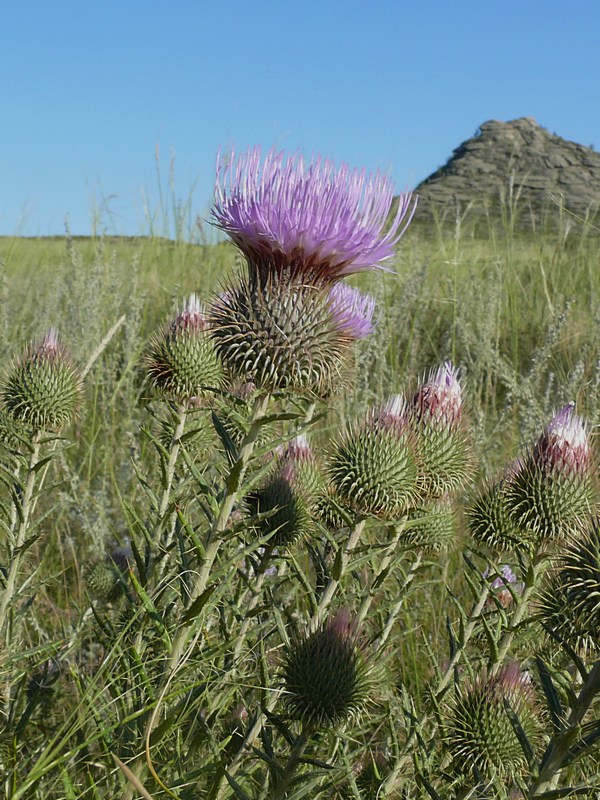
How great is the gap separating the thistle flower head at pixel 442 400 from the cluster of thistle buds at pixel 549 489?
301 mm

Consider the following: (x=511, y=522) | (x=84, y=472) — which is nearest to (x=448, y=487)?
(x=511, y=522)

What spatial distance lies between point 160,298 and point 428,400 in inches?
225

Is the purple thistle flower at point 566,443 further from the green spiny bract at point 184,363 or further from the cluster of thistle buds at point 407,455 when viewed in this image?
the green spiny bract at point 184,363

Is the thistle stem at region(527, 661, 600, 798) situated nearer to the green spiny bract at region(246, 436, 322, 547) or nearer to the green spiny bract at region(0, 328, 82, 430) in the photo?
the green spiny bract at region(246, 436, 322, 547)

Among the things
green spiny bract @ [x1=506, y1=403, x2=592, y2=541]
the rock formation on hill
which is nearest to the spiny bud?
green spiny bract @ [x1=506, y1=403, x2=592, y2=541]

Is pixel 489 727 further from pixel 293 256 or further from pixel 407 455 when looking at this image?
pixel 293 256

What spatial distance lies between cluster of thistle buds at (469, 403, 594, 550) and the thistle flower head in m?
0.30

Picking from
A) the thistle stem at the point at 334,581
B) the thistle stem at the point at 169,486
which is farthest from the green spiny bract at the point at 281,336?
the thistle stem at the point at 334,581

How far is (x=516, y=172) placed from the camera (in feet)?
50.5

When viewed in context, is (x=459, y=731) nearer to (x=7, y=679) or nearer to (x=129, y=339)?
(x=7, y=679)

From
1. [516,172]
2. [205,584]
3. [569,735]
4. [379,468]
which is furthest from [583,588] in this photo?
[516,172]

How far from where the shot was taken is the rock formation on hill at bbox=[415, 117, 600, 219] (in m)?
15.9

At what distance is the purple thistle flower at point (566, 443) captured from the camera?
265 cm

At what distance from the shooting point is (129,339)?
5379mm
